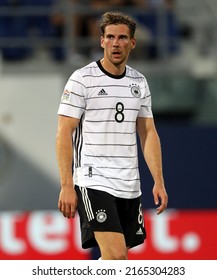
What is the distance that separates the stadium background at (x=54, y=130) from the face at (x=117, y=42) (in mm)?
4200

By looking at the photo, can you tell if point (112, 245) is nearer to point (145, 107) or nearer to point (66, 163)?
point (66, 163)

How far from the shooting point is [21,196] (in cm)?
1090

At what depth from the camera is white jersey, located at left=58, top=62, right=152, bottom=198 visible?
20.1 ft

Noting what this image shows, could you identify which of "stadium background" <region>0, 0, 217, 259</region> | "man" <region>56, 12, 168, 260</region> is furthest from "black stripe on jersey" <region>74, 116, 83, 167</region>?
"stadium background" <region>0, 0, 217, 259</region>

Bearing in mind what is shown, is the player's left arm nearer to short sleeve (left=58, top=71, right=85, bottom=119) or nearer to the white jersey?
the white jersey

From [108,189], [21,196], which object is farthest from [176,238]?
[108,189]

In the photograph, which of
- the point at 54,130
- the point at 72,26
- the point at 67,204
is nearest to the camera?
the point at 67,204

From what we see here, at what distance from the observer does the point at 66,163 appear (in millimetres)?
6020

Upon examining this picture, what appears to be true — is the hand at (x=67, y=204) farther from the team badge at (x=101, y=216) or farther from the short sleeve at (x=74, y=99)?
the short sleeve at (x=74, y=99)

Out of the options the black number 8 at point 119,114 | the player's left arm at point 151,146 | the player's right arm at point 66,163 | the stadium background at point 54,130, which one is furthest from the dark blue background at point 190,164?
the player's right arm at point 66,163

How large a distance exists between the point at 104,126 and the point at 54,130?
4693 mm

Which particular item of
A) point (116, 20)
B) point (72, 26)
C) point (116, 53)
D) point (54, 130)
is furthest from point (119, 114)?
point (72, 26)
